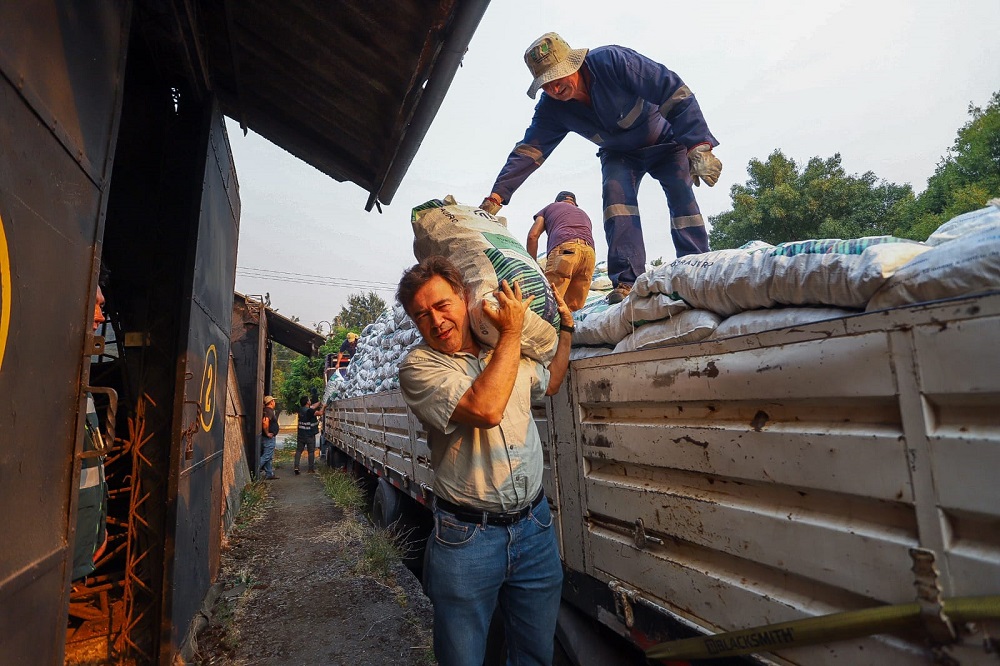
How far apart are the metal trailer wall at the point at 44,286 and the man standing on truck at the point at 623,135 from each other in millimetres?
1700

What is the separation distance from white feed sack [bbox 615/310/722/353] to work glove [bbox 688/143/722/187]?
1.36m

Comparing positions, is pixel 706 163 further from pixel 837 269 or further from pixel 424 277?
pixel 424 277

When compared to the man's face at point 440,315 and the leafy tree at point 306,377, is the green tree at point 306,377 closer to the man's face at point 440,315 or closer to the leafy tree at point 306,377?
the leafy tree at point 306,377

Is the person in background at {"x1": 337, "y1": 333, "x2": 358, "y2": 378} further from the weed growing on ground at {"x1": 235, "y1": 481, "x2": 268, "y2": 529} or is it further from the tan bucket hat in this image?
the tan bucket hat

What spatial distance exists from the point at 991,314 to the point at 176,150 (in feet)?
13.4

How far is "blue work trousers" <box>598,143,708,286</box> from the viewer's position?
304 centimetres

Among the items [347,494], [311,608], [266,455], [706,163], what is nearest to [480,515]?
[706,163]

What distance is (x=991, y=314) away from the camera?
0.89 meters

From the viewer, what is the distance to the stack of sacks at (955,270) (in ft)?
3.38

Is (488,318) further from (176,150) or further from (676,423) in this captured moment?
(176,150)

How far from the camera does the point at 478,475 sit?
1519 mm

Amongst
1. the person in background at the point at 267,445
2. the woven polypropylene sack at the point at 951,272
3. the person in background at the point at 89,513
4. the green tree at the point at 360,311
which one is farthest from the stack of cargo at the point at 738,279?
the green tree at the point at 360,311

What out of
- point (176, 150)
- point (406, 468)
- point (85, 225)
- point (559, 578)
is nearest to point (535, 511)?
point (559, 578)

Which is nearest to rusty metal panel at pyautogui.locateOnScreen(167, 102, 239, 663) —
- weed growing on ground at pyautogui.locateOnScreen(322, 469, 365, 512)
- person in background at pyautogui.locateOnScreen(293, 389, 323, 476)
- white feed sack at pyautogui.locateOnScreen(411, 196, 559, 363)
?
white feed sack at pyautogui.locateOnScreen(411, 196, 559, 363)
